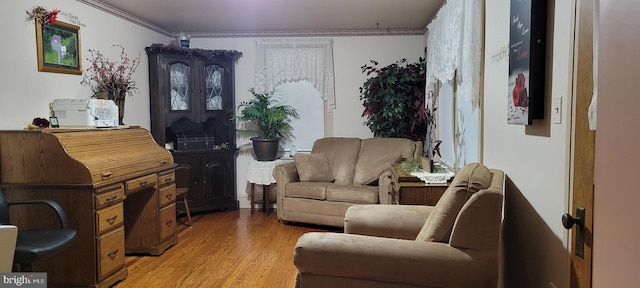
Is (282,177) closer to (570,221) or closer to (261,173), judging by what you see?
(261,173)

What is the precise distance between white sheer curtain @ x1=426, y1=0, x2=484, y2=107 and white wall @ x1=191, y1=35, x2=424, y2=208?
142 cm

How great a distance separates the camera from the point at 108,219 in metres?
2.99

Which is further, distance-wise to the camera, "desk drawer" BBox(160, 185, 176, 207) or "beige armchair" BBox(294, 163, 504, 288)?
"desk drawer" BBox(160, 185, 176, 207)

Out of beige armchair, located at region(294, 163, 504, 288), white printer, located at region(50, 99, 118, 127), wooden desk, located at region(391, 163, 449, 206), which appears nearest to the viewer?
beige armchair, located at region(294, 163, 504, 288)

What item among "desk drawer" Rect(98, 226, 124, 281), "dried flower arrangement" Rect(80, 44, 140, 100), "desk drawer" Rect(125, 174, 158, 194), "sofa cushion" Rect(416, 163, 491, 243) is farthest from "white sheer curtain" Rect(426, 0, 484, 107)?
"dried flower arrangement" Rect(80, 44, 140, 100)

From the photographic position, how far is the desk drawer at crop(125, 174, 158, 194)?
3233 millimetres

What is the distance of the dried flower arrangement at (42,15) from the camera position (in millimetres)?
3143

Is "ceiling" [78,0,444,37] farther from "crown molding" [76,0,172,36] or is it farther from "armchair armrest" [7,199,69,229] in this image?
"armchair armrest" [7,199,69,229]

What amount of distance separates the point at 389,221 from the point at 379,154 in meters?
2.27

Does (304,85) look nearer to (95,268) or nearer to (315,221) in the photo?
(315,221)

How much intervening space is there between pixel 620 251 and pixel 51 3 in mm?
3908

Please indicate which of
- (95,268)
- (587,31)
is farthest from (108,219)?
(587,31)

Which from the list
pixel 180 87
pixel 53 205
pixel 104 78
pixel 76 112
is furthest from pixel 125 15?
pixel 53 205

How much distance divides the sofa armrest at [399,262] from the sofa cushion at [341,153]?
9.61 feet
